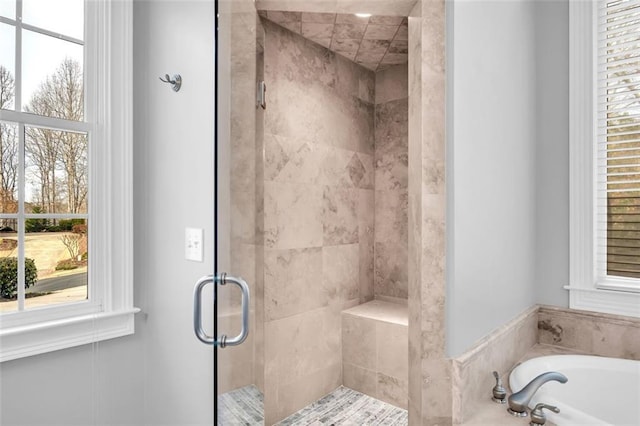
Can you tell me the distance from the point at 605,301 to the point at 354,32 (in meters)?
2.09

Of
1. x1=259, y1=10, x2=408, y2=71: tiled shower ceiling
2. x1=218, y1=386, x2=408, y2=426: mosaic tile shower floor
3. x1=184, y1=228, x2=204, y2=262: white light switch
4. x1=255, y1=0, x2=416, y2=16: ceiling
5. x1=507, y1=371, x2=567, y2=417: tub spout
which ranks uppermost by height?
x1=259, y1=10, x2=408, y2=71: tiled shower ceiling

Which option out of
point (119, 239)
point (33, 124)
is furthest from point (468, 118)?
point (33, 124)

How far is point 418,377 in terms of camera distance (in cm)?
126

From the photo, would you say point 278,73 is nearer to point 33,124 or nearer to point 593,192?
point 33,124

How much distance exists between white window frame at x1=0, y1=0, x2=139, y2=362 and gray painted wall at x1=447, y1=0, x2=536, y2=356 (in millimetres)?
1324

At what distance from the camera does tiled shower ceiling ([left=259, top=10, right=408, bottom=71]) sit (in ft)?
7.05

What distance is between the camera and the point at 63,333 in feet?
4.47

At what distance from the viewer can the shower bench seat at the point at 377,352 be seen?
2.38 m

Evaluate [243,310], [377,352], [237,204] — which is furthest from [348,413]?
[237,204]

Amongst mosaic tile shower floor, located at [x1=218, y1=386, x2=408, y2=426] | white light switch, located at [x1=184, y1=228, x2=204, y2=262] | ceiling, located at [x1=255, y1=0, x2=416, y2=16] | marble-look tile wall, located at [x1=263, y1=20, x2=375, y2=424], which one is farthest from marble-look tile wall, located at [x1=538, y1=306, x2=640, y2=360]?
white light switch, located at [x1=184, y1=228, x2=204, y2=262]

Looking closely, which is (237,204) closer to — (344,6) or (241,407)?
(241,407)

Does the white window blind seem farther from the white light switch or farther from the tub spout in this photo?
the white light switch

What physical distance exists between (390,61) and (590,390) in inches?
97.0

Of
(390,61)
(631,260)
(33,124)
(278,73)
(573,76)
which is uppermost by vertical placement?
(390,61)
